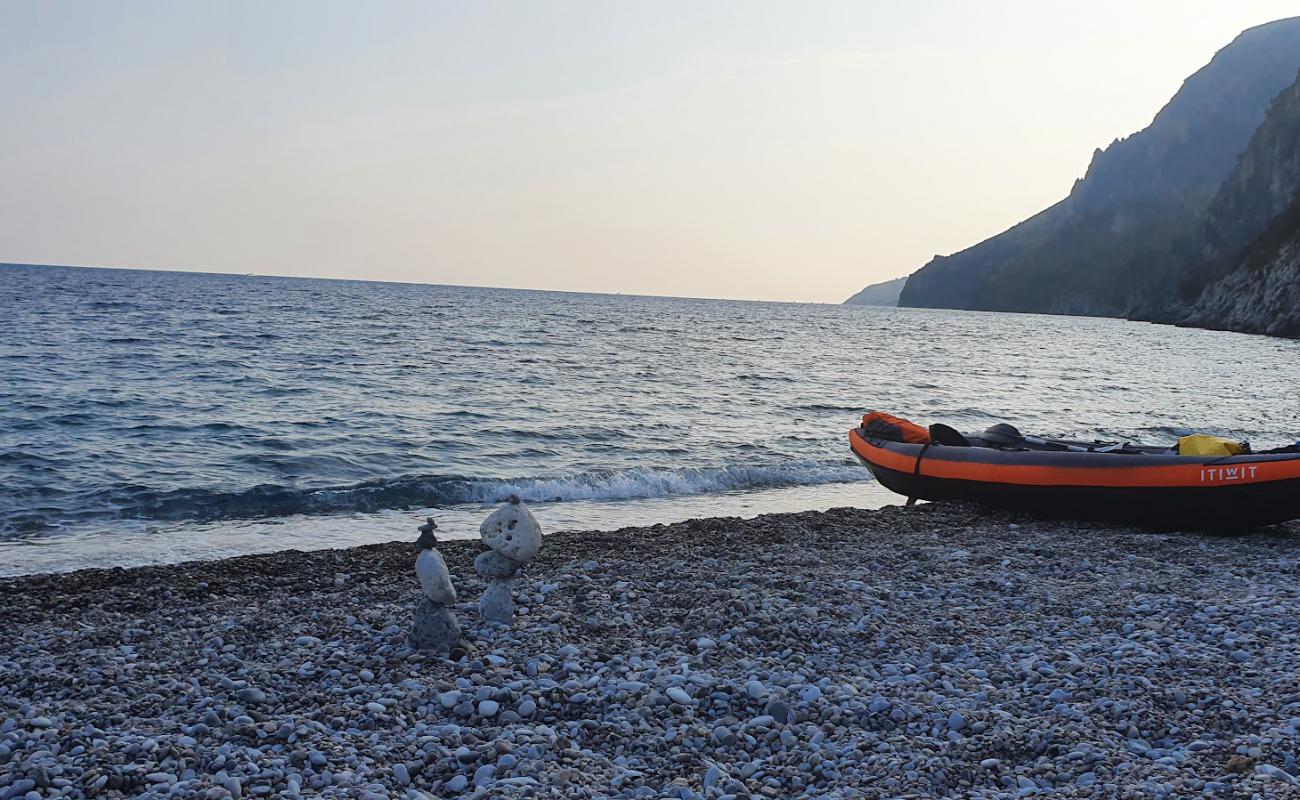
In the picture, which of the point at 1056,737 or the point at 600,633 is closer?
the point at 1056,737

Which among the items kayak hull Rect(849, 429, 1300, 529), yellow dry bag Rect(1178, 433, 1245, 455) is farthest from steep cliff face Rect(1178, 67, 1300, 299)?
kayak hull Rect(849, 429, 1300, 529)

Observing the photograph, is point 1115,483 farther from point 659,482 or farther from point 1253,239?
point 1253,239

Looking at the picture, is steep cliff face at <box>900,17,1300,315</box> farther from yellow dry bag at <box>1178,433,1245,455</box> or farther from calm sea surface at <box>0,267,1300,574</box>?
A: yellow dry bag at <box>1178,433,1245,455</box>

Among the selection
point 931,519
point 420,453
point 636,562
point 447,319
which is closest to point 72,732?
point 636,562

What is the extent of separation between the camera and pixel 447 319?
66.1m

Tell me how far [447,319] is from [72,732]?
62.8 m

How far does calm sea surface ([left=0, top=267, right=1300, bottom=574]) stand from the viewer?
12.9m

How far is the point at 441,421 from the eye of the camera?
2084cm

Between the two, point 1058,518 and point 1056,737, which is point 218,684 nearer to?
point 1056,737

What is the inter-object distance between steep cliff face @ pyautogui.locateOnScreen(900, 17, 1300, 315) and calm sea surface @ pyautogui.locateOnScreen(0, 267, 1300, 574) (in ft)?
398

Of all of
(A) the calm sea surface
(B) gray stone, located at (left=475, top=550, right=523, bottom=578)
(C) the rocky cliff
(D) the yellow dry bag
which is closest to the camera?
(B) gray stone, located at (left=475, top=550, right=523, bottom=578)

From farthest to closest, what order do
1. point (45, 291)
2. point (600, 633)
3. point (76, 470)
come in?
point (45, 291), point (76, 470), point (600, 633)

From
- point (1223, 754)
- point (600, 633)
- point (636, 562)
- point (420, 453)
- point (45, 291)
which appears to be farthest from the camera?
point (45, 291)

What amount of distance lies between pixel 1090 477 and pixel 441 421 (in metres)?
14.1
